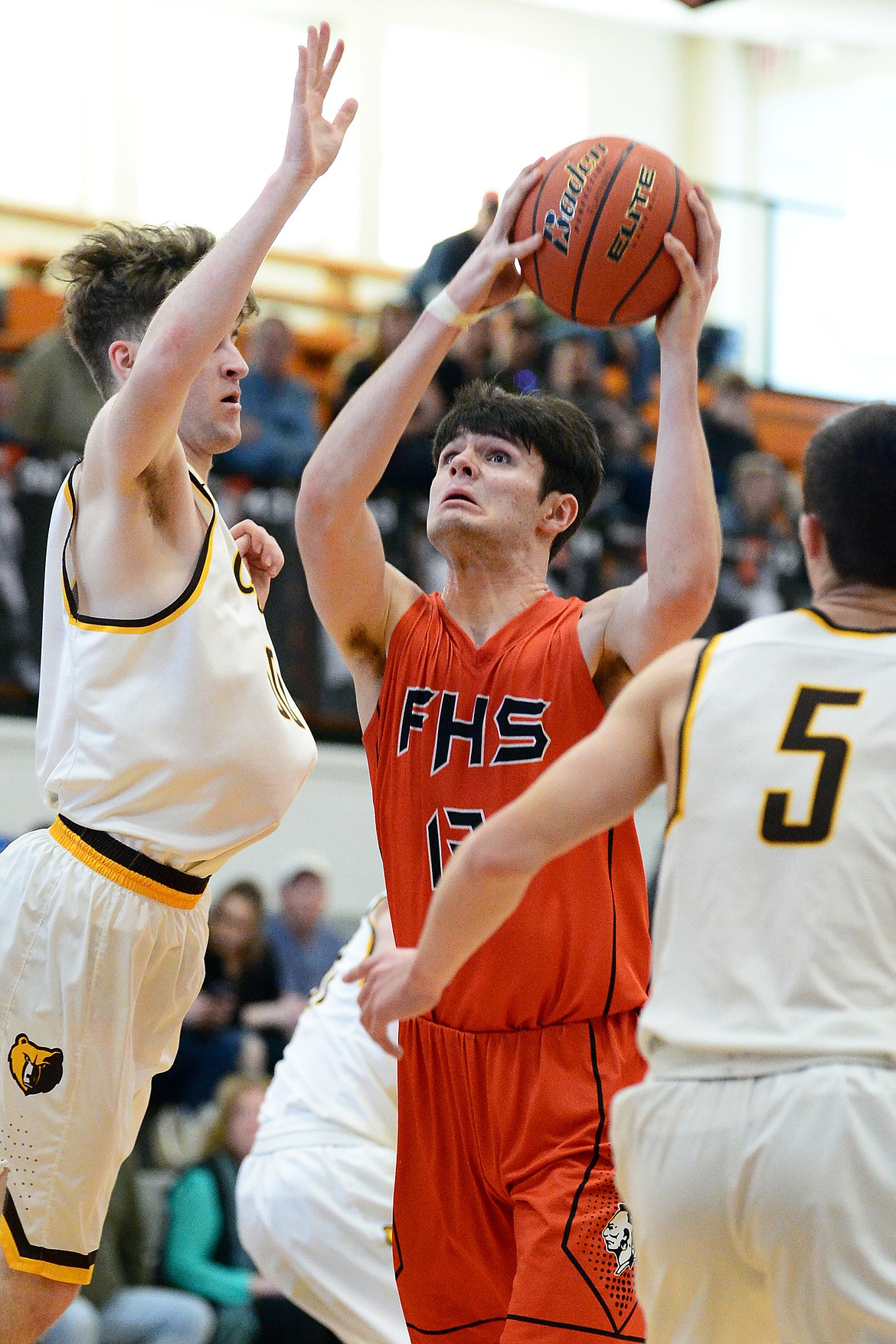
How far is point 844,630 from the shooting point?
9.62 ft

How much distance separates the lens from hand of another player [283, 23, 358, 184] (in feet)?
12.8

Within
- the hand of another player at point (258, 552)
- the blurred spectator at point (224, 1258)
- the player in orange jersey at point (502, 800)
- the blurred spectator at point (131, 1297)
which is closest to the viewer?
the player in orange jersey at point (502, 800)

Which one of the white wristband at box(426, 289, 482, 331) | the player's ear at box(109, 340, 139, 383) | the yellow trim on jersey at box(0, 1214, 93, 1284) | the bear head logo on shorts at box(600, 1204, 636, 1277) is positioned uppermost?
the white wristband at box(426, 289, 482, 331)

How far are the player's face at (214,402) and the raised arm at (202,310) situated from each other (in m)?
0.36

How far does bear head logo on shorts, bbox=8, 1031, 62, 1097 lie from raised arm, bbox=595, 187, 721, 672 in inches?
66.8

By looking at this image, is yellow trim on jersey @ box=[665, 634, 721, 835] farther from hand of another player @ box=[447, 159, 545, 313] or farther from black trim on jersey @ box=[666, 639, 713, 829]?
hand of another player @ box=[447, 159, 545, 313]

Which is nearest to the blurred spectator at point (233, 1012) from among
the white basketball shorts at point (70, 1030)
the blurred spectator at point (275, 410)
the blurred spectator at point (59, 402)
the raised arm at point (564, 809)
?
the blurred spectator at point (59, 402)

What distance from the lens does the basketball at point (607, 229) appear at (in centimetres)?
391

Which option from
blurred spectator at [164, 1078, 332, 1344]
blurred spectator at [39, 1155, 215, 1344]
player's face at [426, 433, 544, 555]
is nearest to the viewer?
player's face at [426, 433, 544, 555]

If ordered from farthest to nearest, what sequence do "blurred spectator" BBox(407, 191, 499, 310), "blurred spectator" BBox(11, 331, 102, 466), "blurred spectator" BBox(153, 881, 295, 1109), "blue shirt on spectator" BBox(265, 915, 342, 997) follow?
1. "blurred spectator" BBox(407, 191, 499, 310)
2. "blurred spectator" BBox(11, 331, 102, 466)
3. "blue shirt on spectator" BBox(265, 915, 342, 997)
4. "blurred spectator" BBox(153, 881, 295, 1109)

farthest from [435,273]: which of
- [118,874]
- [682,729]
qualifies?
[682,729]

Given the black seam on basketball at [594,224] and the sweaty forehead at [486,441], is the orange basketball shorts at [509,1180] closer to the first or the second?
the sweaty forehead at [486,441]

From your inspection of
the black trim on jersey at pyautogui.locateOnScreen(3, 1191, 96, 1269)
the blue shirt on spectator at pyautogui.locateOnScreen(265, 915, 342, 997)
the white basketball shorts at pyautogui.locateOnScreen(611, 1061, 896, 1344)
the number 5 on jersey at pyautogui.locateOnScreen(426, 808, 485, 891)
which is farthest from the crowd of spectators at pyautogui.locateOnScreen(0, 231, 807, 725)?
the white basketball shorts at pyautogui.locateOnScreen(611, 1061, 896, 1344)

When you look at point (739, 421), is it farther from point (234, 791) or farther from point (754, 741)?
point (754, 741)
